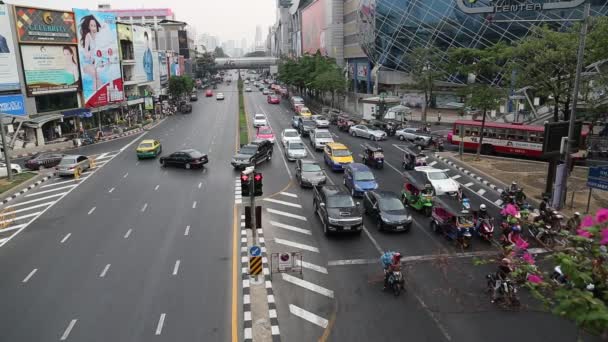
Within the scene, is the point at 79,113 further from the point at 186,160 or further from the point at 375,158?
the point at 375,158

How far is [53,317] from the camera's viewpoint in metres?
14.0

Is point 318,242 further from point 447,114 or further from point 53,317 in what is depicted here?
point 447,114

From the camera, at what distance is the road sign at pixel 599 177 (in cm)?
2101

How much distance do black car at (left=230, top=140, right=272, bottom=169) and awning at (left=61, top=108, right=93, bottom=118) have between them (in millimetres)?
26202

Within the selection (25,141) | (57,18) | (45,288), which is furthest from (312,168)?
(57,18)

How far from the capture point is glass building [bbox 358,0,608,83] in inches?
2296

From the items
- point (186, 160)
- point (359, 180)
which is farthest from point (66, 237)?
point (359, 180)

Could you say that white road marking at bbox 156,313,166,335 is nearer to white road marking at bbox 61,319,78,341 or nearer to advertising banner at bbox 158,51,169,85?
white road marking at bbox 61,319,78,341

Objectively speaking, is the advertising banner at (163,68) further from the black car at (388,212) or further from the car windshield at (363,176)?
the black car at (388,212)

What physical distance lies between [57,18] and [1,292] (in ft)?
139

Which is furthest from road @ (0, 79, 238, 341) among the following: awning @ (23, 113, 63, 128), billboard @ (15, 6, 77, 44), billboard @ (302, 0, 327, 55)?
billboard @ (302, 0, 327, 55)

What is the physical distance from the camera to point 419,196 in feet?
79.2

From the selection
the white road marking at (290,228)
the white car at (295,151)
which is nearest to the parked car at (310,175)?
the white road marking at (290,228)

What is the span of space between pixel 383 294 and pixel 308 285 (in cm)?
258
